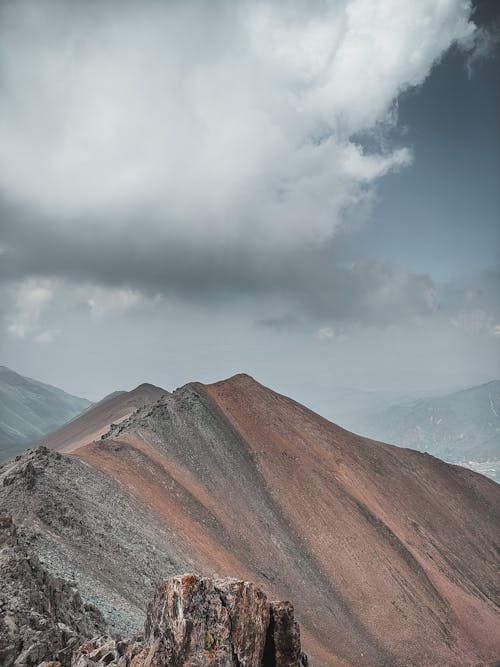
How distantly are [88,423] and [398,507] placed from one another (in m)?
107

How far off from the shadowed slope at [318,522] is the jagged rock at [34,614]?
764 inches

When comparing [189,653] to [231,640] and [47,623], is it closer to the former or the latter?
[231,640]

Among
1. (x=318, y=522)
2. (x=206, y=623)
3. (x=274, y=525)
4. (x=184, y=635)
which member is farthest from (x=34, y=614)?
(x=318, y=522)

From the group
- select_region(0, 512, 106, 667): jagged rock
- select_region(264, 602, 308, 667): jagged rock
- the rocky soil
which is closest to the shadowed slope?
select_region(0, 512, 106, 667): jagged rock

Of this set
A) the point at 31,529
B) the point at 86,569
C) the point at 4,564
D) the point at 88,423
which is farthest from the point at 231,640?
the point at 88,423

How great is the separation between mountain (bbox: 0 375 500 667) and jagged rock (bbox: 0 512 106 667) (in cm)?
360

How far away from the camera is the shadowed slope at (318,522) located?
159 feet

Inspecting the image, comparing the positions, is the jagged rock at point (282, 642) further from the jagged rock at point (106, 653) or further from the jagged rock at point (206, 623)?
the jagged rock at point (106, 653)

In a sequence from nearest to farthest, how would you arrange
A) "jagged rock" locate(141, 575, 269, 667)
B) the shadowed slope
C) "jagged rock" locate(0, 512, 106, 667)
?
1. "jagged rock" locate(141, 575, 269, 667)
2. "jagged rock" locate(0, 512, 106, 667)
3. the shadowed slope

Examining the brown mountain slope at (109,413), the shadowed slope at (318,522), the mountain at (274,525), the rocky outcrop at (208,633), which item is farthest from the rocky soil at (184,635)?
the brown mountain slope at (109,413)

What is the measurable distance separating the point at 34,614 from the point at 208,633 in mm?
9051

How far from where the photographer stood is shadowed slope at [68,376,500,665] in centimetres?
4831

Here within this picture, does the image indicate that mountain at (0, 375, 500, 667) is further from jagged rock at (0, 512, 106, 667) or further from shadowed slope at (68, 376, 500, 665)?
jagged rock at (0, 512, 106, 667)

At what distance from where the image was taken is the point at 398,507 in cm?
7219
